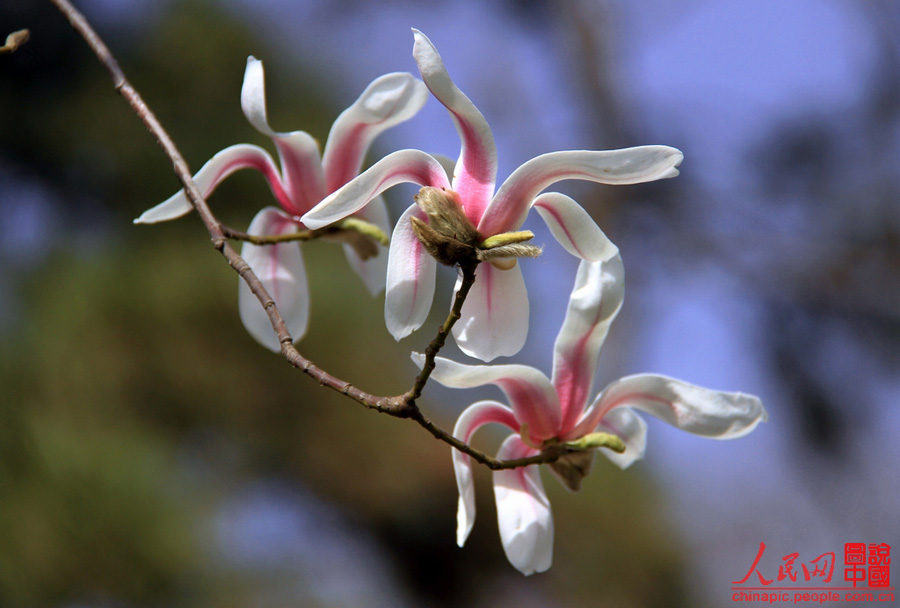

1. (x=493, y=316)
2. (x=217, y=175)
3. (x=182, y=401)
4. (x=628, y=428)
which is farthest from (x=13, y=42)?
(x=182, y=401)

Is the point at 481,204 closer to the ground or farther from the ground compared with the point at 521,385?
farther from the ground

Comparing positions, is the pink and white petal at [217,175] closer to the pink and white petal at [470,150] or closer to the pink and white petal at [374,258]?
the pink and white petal at [374,258]

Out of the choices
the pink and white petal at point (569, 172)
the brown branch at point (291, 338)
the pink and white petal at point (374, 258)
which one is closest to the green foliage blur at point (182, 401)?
the pink and white petal at point (374, 258)

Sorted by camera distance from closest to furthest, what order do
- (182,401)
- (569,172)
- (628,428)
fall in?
1. (569,172)
2. (628,428)
3. (182,401)

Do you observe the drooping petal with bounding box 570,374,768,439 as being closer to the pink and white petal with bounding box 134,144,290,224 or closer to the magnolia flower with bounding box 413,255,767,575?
the magnolia flower with bounding box 413,255,767,575

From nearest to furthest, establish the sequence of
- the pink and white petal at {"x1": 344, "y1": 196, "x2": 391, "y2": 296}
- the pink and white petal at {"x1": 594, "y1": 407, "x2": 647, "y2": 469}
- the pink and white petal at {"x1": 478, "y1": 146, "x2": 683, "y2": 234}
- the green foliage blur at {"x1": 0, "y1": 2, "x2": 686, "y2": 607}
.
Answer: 1. the pink and white petal at {"x1": 478, "y1": 146, "x2": 683, "y2": 234}
2. the pink and white petal at {"x1": 594, "y1": 407, "x2": 647, "y2": 469}
3. the pink and white petal at {"x1": 344, "y1": 196, "x2": 391, "y2": 296}
4. the green foliage blur at {"x1": 0, "y1": 2, "x2": 686, "y2": 607}

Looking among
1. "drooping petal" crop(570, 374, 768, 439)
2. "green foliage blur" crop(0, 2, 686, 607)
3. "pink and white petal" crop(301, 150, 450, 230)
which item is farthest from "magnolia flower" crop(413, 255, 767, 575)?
"green foliage blur" crop(0, 2, 686, 607)

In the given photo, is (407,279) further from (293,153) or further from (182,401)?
(182,401)
